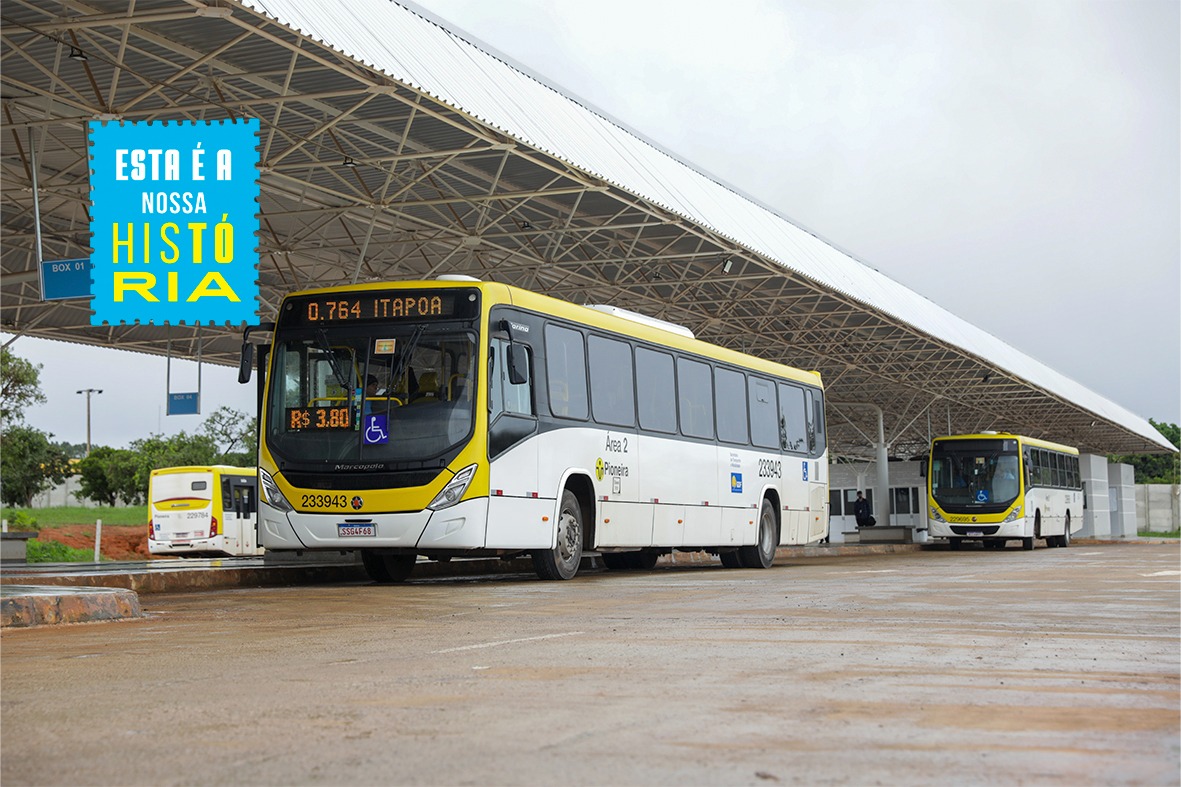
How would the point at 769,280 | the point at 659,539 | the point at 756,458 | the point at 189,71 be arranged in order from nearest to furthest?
the point at 189,71 < the point at 659,539 < the point at 756,458 < the point at 769,280

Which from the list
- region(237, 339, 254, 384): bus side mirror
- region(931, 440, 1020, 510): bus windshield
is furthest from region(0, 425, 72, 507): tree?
region(237, 339, 254, 384): bus side mirror

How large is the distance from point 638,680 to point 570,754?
5.85ft

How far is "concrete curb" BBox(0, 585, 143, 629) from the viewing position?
10.1 meters

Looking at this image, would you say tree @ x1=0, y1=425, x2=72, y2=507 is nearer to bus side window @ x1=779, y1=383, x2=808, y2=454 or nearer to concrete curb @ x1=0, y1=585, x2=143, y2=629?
bus side window @ x1=779, y1=383, x2=808, y2=454

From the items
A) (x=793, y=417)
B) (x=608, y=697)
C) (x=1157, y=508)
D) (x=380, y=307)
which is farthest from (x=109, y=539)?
(x=1157, y=508)

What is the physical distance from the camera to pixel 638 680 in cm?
581

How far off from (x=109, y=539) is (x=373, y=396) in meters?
39.4

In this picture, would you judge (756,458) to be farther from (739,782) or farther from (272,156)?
(739,782)

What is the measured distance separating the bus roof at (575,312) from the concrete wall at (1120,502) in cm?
5969

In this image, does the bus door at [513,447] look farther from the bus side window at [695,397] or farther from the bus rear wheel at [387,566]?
the bus side window at [695,397]

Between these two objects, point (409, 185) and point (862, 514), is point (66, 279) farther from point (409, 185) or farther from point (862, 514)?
point (862, 514)

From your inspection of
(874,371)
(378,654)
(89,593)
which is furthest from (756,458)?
(874,371)

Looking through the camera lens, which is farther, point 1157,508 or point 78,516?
point 1157,508

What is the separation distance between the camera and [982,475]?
1470 inches
